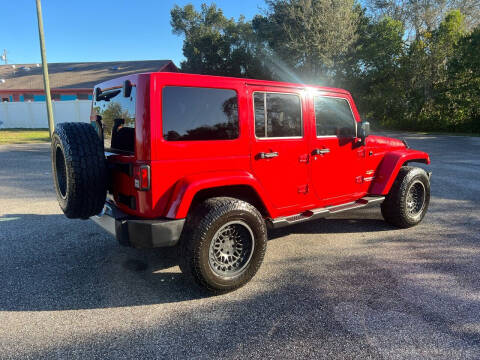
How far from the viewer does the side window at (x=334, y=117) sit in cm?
391

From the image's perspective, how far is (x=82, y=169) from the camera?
2934mm

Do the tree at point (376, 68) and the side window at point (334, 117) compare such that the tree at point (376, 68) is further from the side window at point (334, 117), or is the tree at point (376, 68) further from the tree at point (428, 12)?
the side window at point (334, 117)

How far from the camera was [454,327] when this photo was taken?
8.34ft

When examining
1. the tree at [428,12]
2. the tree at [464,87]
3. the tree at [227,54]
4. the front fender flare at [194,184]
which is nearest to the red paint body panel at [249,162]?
the front fender flare at [194,184]

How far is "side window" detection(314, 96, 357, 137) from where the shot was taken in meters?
3.91

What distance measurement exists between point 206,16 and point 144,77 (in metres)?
51.9

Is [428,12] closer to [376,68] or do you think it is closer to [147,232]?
[376,68]

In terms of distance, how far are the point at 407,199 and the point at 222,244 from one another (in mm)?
2990

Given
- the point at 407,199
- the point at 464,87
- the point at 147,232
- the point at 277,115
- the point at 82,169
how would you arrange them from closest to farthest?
the point at 147,232 < the point at 82,169 < the point at 277,115 < the point at 407,199 < the point at 464,87

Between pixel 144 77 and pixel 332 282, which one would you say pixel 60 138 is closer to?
pixel 144 77

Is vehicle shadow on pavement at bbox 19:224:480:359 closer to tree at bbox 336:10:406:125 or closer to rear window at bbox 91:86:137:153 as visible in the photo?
rear window at bbox 91:86:137:153

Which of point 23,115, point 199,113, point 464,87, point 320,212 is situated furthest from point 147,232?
point 23,115

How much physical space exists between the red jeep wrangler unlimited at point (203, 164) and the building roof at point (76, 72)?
97.7ft

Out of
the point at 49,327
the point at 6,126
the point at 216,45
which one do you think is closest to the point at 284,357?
the point at 49,327
